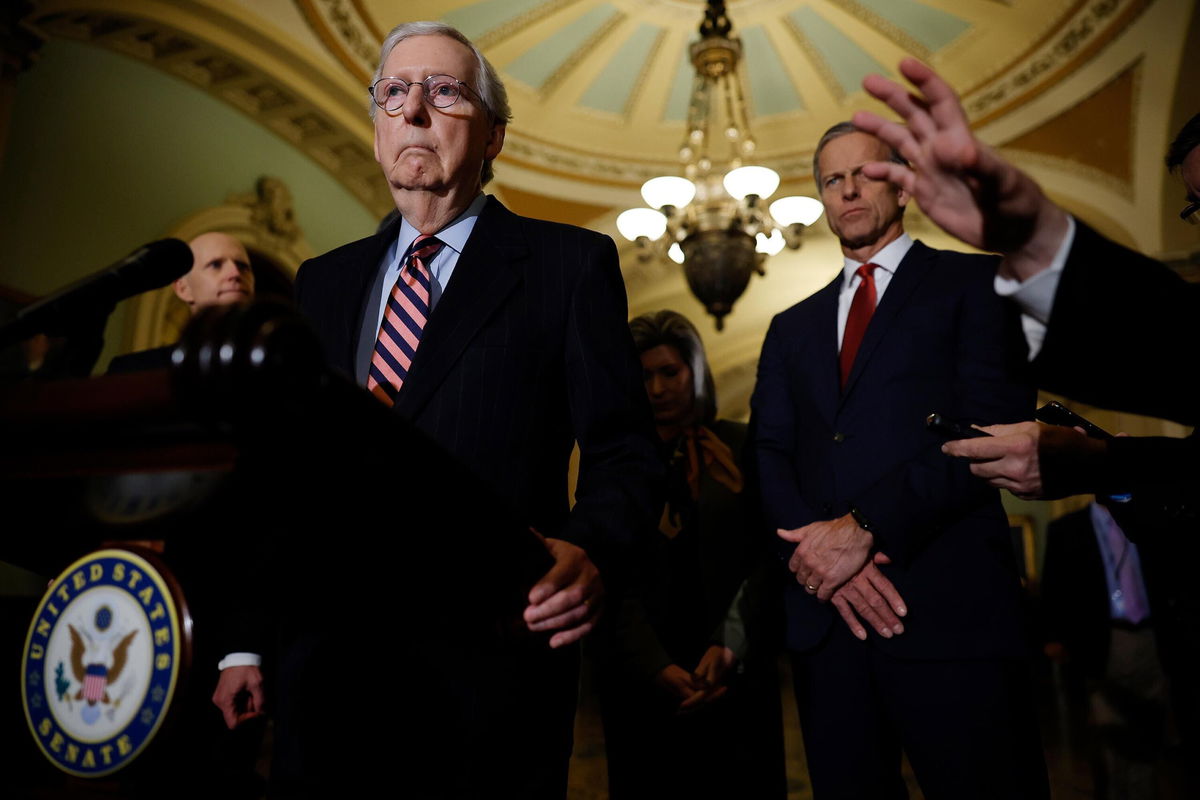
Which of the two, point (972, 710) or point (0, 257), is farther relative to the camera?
point (0, 257)

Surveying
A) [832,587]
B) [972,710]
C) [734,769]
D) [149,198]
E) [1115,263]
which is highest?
[149,198]

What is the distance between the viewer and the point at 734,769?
6.83 ft

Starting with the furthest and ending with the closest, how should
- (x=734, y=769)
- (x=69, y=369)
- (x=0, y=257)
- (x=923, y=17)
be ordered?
(x=923, y=17)
(x=0, y=257)
(x=734, y=769)
(x=69, y=369)

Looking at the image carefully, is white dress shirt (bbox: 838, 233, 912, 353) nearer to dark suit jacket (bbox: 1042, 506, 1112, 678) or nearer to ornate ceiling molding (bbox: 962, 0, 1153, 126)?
dark suit jacket (bbox: 1042, 506, 1112, 678)

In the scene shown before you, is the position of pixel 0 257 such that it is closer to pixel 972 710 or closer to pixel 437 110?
pixel 437 110

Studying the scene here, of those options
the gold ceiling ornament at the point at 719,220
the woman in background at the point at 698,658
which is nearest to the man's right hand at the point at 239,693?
the woman in background at the point at 698,658

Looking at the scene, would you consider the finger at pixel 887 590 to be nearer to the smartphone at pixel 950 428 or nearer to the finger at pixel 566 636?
the smartphone at pixel 950 428

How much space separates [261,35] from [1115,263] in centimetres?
628

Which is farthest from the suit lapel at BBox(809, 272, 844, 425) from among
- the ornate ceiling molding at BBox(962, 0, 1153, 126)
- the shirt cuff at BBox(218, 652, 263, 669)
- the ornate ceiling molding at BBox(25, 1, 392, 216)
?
the ornate ceiling molding at BBox(962, 0, 1153, 126)

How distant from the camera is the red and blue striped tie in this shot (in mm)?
1131

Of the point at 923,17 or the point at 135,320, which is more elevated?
the point at 923,17

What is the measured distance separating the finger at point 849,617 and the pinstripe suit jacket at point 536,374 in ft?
2.02

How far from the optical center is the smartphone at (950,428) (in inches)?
46.7

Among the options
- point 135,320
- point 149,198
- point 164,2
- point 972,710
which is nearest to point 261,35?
point 164,2
